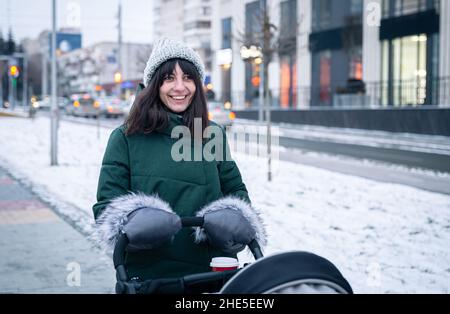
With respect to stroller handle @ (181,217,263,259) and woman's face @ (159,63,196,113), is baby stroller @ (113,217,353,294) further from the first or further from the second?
woman's face @ (159,63,196,113)

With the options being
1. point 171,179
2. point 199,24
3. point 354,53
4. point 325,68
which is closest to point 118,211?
point 171,179

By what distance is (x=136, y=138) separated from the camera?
107 inches

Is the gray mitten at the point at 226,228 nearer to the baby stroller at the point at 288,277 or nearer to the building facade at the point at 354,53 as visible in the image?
the baby stroller at the point at 288,277

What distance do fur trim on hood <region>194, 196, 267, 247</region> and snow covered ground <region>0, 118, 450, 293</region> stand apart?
59cm

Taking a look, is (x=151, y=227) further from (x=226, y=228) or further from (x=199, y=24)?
(x=199, y=24)

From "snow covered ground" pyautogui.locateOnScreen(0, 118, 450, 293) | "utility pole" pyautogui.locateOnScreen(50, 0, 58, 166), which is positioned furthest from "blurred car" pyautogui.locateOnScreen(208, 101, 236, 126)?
"utility pole" pyautogui.locateOnScreen(50, 0, 58, 166)

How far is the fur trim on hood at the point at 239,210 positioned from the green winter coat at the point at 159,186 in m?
0.08

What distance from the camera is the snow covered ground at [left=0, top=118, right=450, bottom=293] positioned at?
19.9 feet

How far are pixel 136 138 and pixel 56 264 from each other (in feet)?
13.0

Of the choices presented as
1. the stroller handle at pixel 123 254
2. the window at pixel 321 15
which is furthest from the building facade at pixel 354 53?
the stroller handle at pixel 123 254

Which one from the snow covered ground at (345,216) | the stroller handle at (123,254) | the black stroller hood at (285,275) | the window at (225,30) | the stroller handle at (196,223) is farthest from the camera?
the window at (225,30)

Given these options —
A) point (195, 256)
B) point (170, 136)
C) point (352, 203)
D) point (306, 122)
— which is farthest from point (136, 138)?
point (306, 122)

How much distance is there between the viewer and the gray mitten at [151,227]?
7.53 ft
